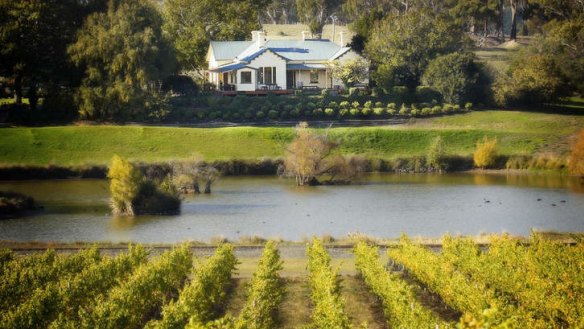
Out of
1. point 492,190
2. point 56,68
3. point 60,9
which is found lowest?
point 492,190

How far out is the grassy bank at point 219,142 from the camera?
2527 inches

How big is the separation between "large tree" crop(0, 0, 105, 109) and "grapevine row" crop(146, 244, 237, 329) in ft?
152

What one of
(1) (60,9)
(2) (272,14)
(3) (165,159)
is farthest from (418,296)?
(2) (272,14)

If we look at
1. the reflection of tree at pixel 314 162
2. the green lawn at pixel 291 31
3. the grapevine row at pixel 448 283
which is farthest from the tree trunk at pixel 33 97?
the green lawn at pixel 291 31

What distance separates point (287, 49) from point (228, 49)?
6.06 m

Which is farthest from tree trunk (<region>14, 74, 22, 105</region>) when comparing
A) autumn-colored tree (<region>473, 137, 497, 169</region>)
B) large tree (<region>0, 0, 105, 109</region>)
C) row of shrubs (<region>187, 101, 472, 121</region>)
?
autumn-colored tree (<region>473, 137, 497, 169</region>)

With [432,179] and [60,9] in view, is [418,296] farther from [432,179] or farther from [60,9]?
[60,9]

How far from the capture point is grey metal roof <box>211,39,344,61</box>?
291 ft

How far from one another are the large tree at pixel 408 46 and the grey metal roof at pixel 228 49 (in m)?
13.5

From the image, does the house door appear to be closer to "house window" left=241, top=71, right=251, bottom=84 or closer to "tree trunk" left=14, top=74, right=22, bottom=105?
"house window" left=241, top=71, right=251, bottom=84

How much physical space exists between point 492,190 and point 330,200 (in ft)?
35.3

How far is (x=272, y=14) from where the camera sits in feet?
549

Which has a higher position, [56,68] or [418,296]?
[56,68]

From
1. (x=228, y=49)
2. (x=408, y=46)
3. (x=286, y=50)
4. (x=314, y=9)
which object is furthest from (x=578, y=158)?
(x=314, y=9)
